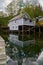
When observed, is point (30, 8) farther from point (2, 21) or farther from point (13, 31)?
point (13, 31)

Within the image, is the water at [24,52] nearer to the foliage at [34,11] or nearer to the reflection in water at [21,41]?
the reflection in water at [21,41]

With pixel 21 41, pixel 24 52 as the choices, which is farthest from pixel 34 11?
pixel 24 52

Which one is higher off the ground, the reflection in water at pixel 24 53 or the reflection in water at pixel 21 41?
the reflection in water at pixel 24 53

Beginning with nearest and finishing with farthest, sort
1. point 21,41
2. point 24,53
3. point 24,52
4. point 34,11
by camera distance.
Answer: point 24,53
point 24,52
point 21,41
point 34,11

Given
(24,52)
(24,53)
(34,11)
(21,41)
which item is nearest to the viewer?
(24,53)

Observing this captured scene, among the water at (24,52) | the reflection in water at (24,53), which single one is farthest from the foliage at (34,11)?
the reflection in water at (24,53)

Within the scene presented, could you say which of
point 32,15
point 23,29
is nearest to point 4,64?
point 23,29

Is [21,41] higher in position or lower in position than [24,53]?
lower

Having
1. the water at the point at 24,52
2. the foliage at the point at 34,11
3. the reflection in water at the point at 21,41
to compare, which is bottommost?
the reflection in water at the point at 21,41

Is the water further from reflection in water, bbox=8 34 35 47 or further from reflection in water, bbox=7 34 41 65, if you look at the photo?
reflection in water, bbox=8 34 35 47

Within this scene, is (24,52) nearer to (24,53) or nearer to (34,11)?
(24,53)

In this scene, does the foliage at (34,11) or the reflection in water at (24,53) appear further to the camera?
the foliage at (34,11)

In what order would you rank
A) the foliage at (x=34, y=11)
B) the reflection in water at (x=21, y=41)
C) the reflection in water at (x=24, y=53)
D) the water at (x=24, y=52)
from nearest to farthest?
the reflection in water at (x=24, y=53) → the water at (x=24, y=52) → the reflection in water at (x=21, y=41) → the foliage at (x=34, y=11)

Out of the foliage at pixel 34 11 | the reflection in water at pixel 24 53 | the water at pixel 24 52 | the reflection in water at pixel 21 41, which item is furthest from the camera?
the foliage at pixel 34 11
